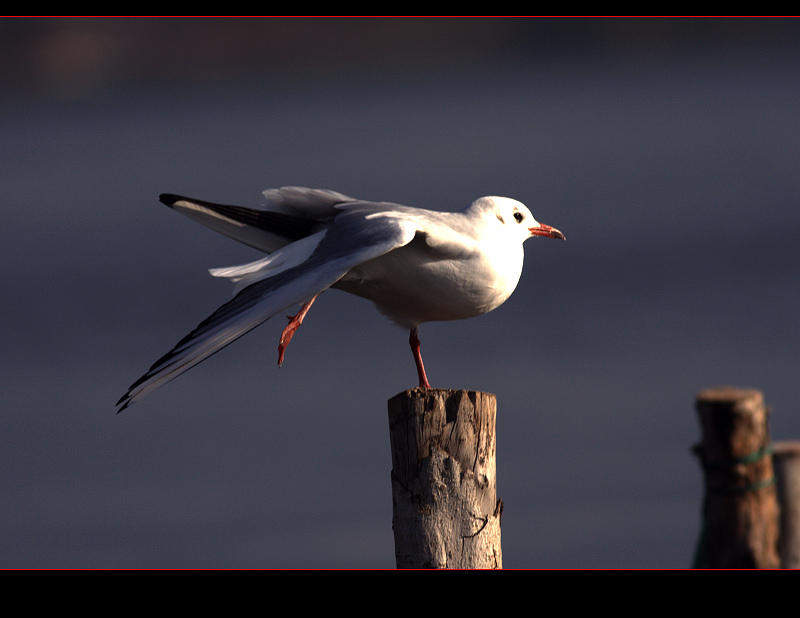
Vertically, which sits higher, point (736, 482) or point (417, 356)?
point (417, 356)

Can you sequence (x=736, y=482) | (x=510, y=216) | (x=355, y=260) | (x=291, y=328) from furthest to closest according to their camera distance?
(x=736, y=482)
(x=510, y=216)
(x=291, y=328)
(x=355, y=260)

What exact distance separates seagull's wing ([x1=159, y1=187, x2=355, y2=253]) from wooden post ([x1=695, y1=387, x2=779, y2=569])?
11.8 ft

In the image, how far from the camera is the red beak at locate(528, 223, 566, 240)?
266 inches

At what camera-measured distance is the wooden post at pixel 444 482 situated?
15.0 feet

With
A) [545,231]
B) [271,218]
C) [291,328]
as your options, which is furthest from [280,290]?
[545,231]

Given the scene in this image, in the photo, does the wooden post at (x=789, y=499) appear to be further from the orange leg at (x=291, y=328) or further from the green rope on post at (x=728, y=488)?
the orange leg at (x=291, y=328)

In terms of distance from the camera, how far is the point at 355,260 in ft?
16.8

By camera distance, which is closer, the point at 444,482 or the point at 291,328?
the point at 444,482

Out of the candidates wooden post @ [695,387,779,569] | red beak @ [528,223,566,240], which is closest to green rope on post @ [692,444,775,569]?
wooden post @ [695,387,779,569]

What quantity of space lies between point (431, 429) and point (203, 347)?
1227 mm

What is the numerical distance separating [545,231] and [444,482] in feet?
9.10

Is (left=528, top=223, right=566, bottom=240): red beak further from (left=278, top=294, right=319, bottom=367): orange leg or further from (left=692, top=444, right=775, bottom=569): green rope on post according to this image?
(left=692, top=444, right=775, bottom=569): green rope on post

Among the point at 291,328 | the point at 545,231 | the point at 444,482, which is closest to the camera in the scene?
the point at 444,482

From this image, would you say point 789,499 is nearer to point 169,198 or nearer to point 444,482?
point 444,482
